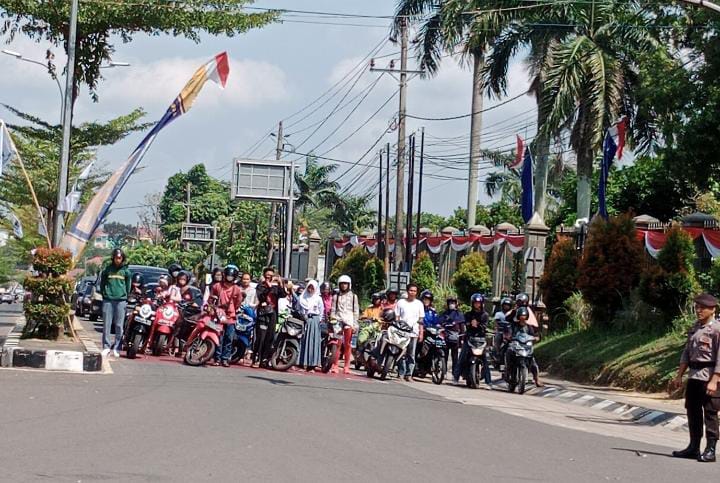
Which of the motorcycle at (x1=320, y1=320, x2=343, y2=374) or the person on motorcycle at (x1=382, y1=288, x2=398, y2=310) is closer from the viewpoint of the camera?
the motorcycle at (x1=320, y1=320, x2=343, y2=374)

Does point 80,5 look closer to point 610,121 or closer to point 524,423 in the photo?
point 524,423

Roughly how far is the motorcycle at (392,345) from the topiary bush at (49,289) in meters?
5.90

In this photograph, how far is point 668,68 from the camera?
69.7 ft

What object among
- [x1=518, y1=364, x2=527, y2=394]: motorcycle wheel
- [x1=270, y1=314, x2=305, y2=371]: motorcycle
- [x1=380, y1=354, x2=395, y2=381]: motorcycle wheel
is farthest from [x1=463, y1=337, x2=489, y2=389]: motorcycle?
[x1=270, y1=314, x2=305, y2=371]: motorcycle

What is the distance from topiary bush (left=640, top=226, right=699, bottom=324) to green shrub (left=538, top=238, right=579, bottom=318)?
542cm

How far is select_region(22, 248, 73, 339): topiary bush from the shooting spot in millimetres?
18094

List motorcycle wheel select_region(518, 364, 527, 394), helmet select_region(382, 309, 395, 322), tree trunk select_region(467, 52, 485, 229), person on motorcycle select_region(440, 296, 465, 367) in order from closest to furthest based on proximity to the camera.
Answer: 1. motorcycle wheel select_region(518, 364, 527, 394)
2. helmet select_region(382, 309, 395, 322)
3. person on motorcycle select_region(440, 296, 465, 367)
4. tree trunk select_region(467, 52, 485, 229)

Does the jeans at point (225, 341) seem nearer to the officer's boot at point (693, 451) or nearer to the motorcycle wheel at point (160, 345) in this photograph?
the motorcycle wheel at point (160, 345)

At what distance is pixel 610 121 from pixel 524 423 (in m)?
19.5

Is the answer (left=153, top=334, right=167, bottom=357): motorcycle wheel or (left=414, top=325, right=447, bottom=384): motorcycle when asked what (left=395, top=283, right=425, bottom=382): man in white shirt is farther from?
(left=153, top=334, right=167, bottom=357): motorcycle wheel

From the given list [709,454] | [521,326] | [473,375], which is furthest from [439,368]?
[709,454]

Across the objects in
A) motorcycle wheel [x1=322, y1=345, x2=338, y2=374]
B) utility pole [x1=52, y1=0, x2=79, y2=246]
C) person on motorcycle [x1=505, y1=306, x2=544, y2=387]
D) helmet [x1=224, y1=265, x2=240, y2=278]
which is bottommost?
motorcycle wheel [x1=322, y1=345, x2=338, y2=374]

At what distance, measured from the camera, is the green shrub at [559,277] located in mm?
27828

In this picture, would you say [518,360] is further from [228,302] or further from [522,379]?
[228,302]
